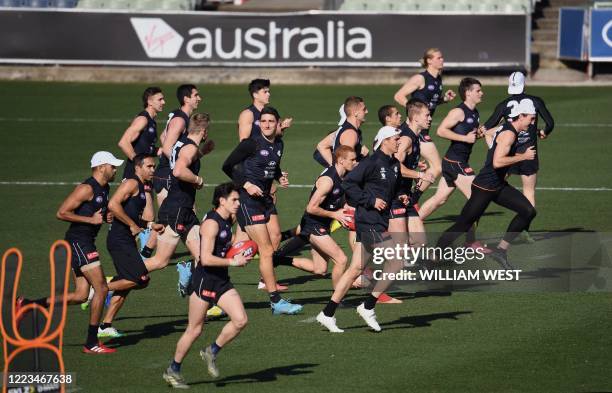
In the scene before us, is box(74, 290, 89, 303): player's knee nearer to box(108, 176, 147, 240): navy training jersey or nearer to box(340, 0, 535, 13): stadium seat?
box(108, 176, 147, 240): navy training jersey

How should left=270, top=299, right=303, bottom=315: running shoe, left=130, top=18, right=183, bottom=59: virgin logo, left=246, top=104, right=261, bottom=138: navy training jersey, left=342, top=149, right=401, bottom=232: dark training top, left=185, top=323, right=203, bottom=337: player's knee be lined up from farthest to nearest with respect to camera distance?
left=130, top=18, right=183, bottom=59: virgin logo, left=246, top=104, right=261, bottom=138: navy training jersey, left=270, top=299, right=303, bottom=315: running shoe, left=342, top=149, right=401, bottom=232: dark training top, left=185, top=323, right=203, bottom=337: player's knee

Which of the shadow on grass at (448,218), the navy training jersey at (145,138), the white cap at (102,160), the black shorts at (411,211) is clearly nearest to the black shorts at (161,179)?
the navy training jersey at (145,138)

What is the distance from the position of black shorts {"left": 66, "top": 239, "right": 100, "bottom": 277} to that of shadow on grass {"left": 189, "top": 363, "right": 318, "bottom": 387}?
2241 millimetres

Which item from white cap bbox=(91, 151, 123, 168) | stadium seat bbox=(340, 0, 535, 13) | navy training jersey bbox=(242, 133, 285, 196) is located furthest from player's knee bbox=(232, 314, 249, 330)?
stadium seat bbox=(340, 0, 535, 13)

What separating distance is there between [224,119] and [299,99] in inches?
140

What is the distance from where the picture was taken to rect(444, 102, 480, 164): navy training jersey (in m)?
18.7

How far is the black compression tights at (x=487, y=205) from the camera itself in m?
16.7

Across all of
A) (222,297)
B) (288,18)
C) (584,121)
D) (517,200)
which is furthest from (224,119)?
(222,297)

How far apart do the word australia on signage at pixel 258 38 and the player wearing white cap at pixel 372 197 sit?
21.5 m

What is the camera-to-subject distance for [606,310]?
49.7ft

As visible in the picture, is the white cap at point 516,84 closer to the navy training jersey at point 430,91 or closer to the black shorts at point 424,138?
the black shorts at point 424,138

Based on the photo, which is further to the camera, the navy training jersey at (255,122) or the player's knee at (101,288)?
the navy training jersey at (255,122)

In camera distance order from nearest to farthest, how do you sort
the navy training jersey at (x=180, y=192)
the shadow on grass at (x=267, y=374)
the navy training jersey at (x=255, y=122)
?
1. the shadow on grass at (x=267, y=374)
2. the navy training jersey at (x=180, y=192)
3. the navy training jersey at (x=255, y=122)

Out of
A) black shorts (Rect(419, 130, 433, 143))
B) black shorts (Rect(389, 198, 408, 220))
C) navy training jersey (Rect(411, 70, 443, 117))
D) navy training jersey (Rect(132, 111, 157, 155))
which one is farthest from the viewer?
navy training jersey (Rect(411, 70, 443, 117))
